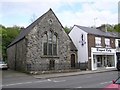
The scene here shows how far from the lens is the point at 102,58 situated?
4391 centimetres

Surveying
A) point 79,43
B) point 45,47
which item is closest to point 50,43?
point 45,47

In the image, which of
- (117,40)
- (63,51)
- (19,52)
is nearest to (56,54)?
(63,51)

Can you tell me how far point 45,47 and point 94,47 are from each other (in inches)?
395

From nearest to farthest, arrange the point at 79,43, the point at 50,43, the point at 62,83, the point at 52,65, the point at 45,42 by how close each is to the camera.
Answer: the point at 62,83, the point at 52,65, the point at 45,42, the point at 50,43, the point at 79,43

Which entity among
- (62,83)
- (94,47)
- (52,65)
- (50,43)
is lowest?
(62,83)

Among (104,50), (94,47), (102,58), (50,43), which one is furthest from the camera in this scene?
(102,58)

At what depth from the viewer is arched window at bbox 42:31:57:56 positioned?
34.7 metres

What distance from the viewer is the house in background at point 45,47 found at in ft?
108

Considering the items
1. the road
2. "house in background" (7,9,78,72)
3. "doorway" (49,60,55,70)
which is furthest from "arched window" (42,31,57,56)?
the road

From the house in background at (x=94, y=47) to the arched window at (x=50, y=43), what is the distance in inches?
255

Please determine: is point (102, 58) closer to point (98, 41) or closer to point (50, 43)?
point (98, 41)

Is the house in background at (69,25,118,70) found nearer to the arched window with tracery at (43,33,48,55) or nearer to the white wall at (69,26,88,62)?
the white wall at (69,26,88,62)

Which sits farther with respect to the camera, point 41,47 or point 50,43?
point 50,43

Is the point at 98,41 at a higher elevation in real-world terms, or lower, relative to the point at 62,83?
higher
